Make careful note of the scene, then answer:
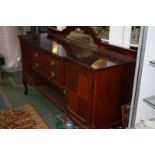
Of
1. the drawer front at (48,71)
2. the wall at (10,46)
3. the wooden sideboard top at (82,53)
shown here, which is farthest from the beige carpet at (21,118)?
the wall at (10,46)

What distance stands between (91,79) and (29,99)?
1.69m

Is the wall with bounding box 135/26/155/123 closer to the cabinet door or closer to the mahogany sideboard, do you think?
the mahogany sideboard

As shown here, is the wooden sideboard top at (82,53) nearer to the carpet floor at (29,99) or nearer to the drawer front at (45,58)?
the drawer front at (45,58)

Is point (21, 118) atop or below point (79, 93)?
below

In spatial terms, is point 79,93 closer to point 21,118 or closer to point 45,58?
point 45,58

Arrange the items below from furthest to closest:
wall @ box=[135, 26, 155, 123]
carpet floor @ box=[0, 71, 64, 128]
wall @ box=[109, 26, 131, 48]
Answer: carpet floor @ box=[0, 71, 64, 128] → wall @ box=[109, 26, 131, 48] → wall @ box=[135, 26, 155, 123]

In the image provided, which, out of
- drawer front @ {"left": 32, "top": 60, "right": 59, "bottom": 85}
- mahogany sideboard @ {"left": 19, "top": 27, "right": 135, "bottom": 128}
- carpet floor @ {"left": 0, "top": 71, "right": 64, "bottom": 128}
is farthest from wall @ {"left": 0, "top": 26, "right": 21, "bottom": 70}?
mahogany sideboard @ {"left": 19, "top": 27, "right": 135, "bottom": 128}

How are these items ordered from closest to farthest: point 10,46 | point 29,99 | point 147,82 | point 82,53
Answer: point 147,82 < point 82,53 < point 29,99 < point 10,46

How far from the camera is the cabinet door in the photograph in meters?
1.54

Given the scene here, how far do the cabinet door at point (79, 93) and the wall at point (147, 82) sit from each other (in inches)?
13.4

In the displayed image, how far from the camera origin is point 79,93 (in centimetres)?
166

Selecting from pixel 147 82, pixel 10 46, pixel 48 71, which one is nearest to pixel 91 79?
pixel 147 82
